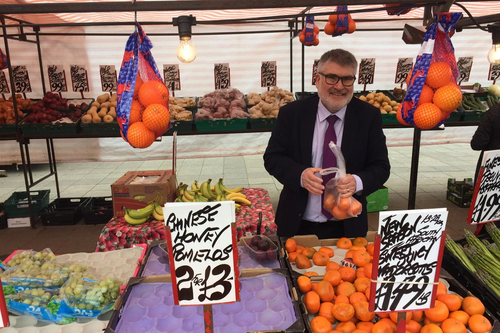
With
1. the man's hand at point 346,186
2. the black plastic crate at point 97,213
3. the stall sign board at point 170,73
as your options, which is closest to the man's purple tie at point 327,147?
the man's hand at point 346,186

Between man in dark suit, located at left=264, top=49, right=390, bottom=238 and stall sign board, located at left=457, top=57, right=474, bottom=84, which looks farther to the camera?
stall sign board, located at left=457, top=57, right=474, bottom=84

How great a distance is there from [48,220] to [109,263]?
351 cm

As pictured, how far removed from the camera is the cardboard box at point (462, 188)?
527cm

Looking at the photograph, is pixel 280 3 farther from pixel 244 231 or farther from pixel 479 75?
pixel 479 75

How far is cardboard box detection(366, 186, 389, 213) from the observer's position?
511 cm

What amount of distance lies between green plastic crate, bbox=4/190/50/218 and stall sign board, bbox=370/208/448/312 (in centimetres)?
526

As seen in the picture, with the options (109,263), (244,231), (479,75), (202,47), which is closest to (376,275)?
(109,263)

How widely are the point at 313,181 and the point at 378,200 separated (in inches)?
145

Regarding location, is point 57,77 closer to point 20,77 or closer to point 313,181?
point 20,77

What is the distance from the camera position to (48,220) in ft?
16.3

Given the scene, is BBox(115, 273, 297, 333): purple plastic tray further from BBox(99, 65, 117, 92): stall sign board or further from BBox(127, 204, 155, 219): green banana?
BBox(99, 65, 117, 92): stall sign board

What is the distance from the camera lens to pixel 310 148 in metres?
2.17

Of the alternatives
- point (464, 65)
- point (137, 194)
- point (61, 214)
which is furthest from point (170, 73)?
point (464, 65)

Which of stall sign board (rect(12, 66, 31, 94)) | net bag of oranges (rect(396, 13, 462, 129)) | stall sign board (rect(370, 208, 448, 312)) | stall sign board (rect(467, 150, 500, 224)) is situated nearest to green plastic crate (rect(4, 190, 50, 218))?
stall sign board (rect(12, 66, 31, 94))
